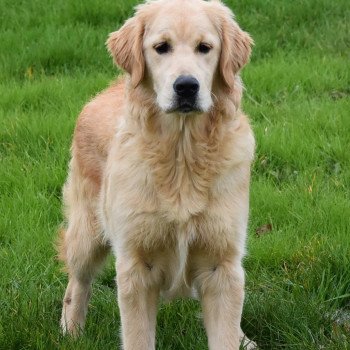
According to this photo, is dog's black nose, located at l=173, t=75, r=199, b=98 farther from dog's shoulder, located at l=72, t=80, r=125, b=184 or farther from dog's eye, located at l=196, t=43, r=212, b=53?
dog's shoulder, located at l=72, t=80, r=125, b=184

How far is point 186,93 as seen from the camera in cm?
383

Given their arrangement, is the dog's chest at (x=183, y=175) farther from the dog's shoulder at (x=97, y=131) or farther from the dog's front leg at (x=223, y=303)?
the dog's shoulder at (x=97, y=131)

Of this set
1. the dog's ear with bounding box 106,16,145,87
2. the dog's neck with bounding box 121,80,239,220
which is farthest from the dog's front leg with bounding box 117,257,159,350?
the dog's ear with bounding box 106,16,145,87

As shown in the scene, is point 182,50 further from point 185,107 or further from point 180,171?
point 180,171

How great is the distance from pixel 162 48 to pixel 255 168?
235 cm

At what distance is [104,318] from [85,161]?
874 millimetres

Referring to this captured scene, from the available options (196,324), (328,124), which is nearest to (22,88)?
(328,124)

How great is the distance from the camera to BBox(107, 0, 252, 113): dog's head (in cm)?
385

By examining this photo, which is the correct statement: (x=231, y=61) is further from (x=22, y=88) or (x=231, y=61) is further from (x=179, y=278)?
(x=22, y=88)

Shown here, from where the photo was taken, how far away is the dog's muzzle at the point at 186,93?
12.5 feet

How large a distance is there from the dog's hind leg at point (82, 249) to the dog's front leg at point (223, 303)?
947mm

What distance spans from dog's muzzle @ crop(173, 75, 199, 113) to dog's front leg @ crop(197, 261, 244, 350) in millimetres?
739

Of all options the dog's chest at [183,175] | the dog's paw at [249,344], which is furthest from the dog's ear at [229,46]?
the dog's paw at [249,344]

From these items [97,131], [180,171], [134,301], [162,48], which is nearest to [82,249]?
[97,131]
